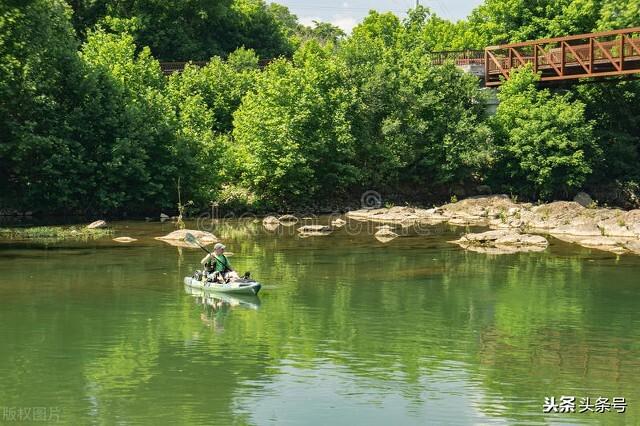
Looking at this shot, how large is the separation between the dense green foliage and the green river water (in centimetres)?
1230

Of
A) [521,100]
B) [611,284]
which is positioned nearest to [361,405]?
[611,284]

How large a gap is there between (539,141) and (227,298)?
107 ft

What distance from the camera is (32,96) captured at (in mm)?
48844

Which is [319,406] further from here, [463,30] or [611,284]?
[463,30]

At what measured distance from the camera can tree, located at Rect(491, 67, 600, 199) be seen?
185 feet

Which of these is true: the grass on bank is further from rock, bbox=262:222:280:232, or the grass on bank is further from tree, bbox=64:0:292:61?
tree, bbox=64:0:292:61

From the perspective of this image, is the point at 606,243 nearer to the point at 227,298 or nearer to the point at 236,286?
the point at 236,286

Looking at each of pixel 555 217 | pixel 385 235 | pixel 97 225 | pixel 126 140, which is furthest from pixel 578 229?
pixel 97 225

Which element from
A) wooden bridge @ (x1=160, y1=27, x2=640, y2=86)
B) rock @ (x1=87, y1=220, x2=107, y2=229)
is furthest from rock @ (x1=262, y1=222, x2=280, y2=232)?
wooden bridge @ (x1=160, y1=27, x2=640, y2=86)

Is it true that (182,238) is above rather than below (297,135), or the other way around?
below

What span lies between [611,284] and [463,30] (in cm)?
7245

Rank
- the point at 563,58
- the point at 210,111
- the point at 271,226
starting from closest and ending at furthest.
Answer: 1. the point at 271,226
2. the point at 563,58
3. the point at 210,111

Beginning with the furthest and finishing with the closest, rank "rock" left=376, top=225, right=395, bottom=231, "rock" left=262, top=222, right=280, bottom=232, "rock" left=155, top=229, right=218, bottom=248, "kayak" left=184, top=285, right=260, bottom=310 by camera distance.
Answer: "rock" left=262, top=222, right=280, bottom=232 → "rock" left=376, top=225, right=395, bottom=231 → "rock" left=155, top=229, right=218, bottom=248 → "kayak" left=184, top=285, right=260, bottom=310

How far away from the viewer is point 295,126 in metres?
55.3
